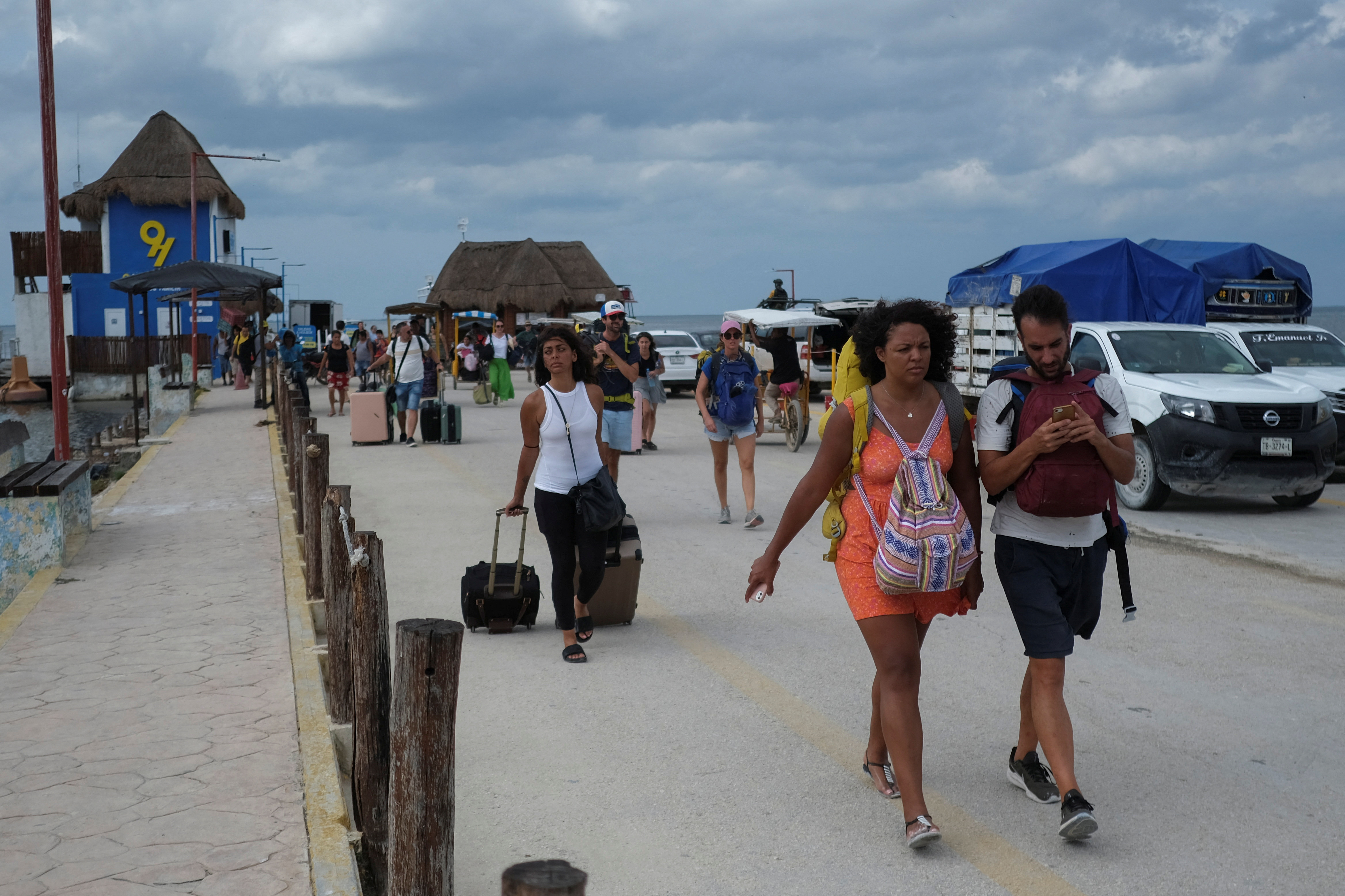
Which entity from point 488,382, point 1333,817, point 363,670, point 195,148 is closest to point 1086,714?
point 1333,817

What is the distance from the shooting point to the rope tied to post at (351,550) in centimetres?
432

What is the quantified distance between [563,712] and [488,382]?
24.1m

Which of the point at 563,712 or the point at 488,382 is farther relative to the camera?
the point at 488,382

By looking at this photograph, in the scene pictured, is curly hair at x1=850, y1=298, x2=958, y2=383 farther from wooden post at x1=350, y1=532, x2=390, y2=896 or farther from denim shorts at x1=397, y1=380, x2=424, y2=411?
denim shorts at x1=397, y1=380, x2=424, y2=411

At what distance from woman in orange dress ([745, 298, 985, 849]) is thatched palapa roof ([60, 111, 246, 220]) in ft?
173

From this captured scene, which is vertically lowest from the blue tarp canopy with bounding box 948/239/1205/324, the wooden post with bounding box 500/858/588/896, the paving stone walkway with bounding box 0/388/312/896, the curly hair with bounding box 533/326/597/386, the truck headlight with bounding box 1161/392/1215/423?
the paving stone walkway with bounding box 0/388/312/896

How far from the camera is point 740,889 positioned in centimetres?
396

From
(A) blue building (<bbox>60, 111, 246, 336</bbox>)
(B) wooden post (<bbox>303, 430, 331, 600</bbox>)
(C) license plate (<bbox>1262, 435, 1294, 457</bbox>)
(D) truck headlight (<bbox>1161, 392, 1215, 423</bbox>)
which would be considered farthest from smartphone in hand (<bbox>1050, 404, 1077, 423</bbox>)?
(A) blue building (<bbox>60, 111, 246, 336</bbox>)

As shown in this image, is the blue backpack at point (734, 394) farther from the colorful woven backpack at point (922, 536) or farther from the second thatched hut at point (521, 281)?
the second thatched hut at point (521, 281)

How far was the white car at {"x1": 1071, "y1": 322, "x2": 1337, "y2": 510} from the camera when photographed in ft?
37.1

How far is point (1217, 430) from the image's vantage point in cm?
1134

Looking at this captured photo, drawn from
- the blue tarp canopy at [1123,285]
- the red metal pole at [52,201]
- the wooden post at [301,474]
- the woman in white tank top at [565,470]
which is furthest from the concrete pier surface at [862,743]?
the blue tarp canopy at [1123,285]

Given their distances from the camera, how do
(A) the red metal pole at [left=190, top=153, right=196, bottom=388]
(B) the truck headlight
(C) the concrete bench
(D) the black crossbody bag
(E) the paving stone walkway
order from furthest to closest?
(A) the red metal pole at [left=190, top=153, right=196, bottom=388]
(B) the truck headlight
(C) the concrete bench
(D) the black crossbody bag
(E) the paving stone walkway

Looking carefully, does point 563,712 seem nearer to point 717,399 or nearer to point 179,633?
point 179,633
